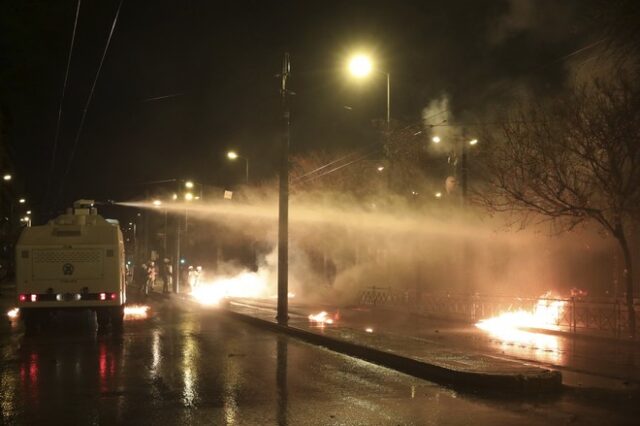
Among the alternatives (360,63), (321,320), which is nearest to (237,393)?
(360,63)

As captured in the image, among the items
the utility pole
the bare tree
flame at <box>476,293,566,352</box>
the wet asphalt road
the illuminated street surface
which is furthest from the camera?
the utility pole

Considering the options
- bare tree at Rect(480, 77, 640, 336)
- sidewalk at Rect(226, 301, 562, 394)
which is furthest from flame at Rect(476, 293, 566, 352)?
sidewalk at Rect(226, 301, 562, 394)

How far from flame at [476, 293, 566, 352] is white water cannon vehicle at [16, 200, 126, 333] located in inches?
394

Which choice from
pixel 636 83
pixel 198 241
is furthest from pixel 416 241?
pixel 198 241

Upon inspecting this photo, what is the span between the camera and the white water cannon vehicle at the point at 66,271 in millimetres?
16812

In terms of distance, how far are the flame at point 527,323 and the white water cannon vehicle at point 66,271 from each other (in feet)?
32.8

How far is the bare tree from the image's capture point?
16.1m

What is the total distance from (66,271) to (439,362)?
10253 mm

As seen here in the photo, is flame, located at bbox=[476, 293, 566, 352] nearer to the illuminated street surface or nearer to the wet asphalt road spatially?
the illuminated street surface

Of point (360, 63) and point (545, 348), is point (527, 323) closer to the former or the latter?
point (545, 348)

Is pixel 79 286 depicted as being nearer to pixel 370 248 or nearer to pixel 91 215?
pixel 91 215

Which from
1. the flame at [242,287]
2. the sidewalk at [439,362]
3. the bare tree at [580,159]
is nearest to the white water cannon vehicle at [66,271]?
the sidewalk at [439,362]

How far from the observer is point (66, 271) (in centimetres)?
1698

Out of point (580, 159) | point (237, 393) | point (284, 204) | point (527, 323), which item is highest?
point (580, 159)
